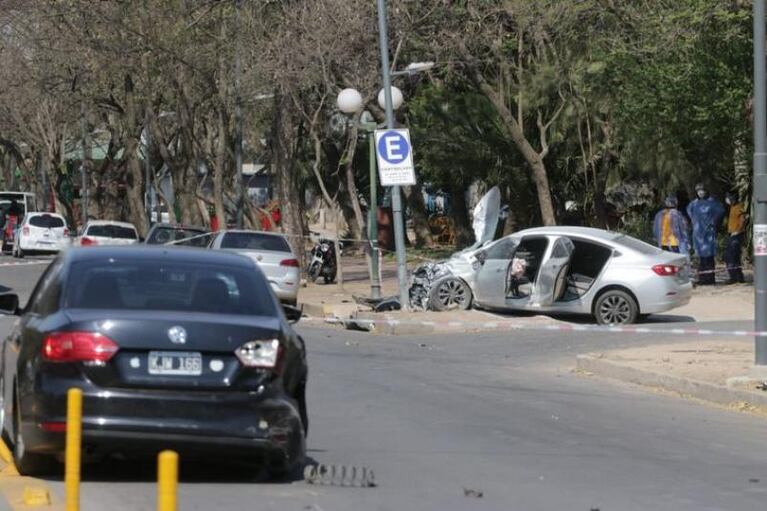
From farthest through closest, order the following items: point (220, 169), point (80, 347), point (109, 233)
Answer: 1. point (109, 233)
2. point (220, 169)
3. point (80, 347)

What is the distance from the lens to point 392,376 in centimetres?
1605

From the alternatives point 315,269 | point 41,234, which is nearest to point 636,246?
point 315,269

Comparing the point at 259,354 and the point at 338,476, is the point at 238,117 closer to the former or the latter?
the point at 338,476

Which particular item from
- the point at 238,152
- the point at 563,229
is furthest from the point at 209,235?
the point at 563,229

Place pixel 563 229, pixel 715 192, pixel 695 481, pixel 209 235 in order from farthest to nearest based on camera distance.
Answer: pixel 715 192 < pixel 209 235 < pixel 563 229 < pixel 695 481

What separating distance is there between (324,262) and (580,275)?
1266cm

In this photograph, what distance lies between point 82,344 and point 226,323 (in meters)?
0.89

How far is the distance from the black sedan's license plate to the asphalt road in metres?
0.78

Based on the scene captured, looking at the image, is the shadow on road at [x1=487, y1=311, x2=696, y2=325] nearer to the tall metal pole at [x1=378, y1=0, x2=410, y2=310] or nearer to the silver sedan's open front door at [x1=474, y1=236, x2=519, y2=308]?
the silver sedan's open front door at [x1=474, y1=236, x2=519, y2=308]

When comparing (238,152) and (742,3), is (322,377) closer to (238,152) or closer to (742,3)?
(742,3)

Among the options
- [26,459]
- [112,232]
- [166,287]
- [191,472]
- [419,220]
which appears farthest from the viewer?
[419,220]

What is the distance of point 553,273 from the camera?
73.5 ft

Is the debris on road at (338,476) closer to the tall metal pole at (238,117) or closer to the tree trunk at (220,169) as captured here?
the tall metal pole at (238,117)

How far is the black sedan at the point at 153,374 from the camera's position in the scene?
8.56 meters
